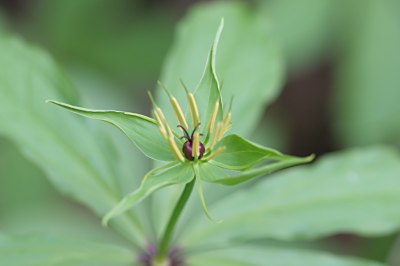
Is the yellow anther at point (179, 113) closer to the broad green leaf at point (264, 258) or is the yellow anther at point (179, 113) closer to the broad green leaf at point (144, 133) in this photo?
the broad green leaf at point (144, 133)

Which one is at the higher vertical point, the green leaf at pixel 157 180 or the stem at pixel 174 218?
the stem at pixel 174 218

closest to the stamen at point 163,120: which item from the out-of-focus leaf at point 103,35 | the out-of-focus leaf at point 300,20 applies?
the out-of-focus leaf at point 300,20

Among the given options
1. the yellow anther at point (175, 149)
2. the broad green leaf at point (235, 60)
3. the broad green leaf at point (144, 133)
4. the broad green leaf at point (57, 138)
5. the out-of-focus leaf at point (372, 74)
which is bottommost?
the yellow anther at point (175, 149)

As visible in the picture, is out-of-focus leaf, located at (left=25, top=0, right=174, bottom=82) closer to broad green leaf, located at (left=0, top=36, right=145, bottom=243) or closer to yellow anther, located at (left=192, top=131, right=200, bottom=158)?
broad green leaf, located at (left=0, top=36, right=145, bottom=243)

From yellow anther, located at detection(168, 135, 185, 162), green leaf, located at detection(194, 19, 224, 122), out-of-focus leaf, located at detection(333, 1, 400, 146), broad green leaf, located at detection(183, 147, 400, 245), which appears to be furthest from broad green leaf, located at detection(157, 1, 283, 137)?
out-of-focus leaf, located at detection(333, 1, 400, 146)

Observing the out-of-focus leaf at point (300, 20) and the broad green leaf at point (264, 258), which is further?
the out-of-focus leaf at point (300, 20)

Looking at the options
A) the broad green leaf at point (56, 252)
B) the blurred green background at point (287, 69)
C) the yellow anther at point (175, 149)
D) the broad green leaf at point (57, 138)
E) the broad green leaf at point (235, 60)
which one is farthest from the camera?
the blurred green background at point (287, 69)
